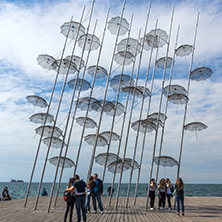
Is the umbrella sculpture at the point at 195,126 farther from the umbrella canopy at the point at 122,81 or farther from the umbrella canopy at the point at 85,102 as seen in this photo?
the umbrella canopy at the point at 85,102

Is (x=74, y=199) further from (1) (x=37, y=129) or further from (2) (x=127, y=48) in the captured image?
(2) (x=127, y=48)

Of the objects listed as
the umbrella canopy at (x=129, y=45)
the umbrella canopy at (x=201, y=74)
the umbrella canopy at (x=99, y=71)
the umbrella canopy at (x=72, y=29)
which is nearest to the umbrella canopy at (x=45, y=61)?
the umbrella canopy at (x=72, y=29)

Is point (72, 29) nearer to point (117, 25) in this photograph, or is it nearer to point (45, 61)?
point (45, 61)

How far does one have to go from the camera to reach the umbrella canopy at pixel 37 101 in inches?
596

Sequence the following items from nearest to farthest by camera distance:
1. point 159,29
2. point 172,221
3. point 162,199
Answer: point 172,221, point 162,199, point 159,29

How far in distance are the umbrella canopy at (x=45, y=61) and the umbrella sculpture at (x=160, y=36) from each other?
301 inches

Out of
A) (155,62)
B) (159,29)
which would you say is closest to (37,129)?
(155,62)

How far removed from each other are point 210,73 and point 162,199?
8.44 metres

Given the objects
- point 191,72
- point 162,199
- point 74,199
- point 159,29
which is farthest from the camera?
point 159,29

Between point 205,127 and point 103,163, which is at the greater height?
point 205,127

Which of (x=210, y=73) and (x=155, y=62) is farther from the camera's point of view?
(x=155, y=62)

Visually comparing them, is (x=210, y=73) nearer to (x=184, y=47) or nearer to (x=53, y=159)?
(x=184, y=47)

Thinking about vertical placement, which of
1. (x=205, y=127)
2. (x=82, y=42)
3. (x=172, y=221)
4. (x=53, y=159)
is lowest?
(x=172, y=221)

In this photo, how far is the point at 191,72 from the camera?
54.6 feet
